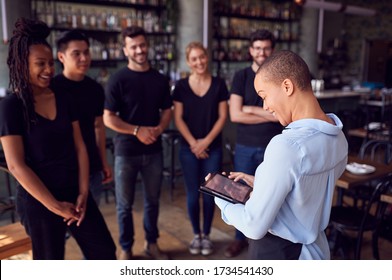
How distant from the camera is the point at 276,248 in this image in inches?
48.8

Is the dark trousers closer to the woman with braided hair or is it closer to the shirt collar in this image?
the shirt collar

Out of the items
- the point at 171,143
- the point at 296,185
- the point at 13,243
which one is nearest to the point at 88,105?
the point at 13,243

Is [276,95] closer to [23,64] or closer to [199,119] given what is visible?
[23,64]

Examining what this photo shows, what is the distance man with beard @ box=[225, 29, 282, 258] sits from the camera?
2633 mm

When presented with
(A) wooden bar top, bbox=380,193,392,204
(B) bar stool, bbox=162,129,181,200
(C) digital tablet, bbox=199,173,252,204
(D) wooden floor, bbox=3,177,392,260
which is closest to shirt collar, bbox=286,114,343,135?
(C) digital tablet, bbox=199,173,252,204

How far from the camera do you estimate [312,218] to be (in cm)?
116

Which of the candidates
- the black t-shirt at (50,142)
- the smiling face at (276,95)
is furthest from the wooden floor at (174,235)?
the smiling face at (276,95)

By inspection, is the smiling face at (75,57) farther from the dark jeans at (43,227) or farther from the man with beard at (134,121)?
the dark jeans at (43,227)

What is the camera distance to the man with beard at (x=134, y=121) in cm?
263

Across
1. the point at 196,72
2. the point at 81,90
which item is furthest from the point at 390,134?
the point at 81,90

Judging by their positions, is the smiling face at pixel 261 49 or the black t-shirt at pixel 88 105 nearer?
the black t-shirt at pixel 88 105

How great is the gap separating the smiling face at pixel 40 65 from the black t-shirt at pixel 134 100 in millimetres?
858

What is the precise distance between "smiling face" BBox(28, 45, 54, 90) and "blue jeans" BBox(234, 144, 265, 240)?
1.44m

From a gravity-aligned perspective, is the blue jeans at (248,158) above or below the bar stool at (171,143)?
above
